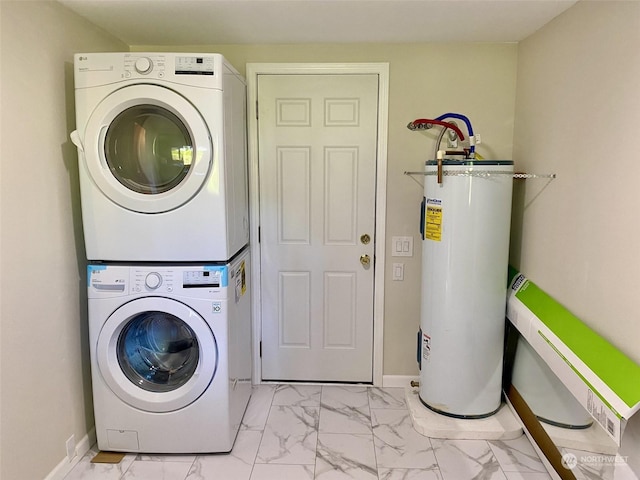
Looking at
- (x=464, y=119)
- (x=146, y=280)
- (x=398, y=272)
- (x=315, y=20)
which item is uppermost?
(x=315, y=20)

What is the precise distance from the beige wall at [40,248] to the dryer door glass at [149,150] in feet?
0.78

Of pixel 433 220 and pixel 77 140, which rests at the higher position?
pixel 77 140

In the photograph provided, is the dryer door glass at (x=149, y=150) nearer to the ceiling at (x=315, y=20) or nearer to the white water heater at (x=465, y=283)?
the ceiling at (x=315, y=20)

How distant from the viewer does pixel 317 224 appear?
2.83m

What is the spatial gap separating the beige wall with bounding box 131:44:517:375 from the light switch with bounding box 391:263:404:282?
344mm

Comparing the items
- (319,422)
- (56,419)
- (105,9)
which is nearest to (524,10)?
(105,9)

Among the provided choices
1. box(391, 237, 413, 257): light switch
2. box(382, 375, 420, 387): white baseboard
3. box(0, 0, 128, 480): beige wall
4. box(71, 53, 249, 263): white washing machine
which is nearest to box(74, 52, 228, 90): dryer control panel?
box(71, 53, 249, 263): white washing machine

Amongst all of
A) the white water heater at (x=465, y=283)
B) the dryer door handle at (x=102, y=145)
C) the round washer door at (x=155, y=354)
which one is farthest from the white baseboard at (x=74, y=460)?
the white water heater at (x=465, y=283)

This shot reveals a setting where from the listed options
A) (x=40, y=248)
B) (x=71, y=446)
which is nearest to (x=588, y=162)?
(x=40, y=248)

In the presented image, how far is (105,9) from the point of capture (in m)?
2.09

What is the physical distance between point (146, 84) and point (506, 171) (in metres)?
1.78

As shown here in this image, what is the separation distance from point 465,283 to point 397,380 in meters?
0.94

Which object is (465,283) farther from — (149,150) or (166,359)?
(149,150)

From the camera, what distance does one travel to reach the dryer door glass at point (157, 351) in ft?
7.19
